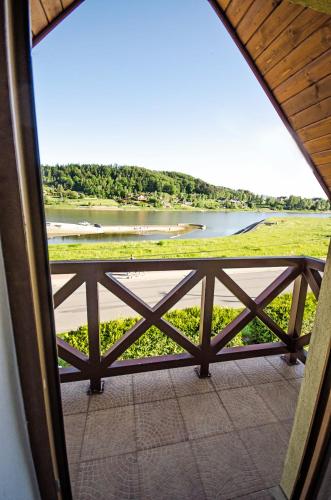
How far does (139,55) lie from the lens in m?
4.18

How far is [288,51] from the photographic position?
107cm

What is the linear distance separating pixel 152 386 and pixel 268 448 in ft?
2.77

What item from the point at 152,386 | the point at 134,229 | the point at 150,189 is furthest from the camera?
the point at 134,229

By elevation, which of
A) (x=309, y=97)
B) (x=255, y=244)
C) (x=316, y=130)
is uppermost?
(x=309, y=97)

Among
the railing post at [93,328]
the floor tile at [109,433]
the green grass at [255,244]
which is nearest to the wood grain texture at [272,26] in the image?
the railing post at [93,328]

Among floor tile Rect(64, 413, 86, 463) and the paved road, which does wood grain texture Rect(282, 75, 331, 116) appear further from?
the paved road

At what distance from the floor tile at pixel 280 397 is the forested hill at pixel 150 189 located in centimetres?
752

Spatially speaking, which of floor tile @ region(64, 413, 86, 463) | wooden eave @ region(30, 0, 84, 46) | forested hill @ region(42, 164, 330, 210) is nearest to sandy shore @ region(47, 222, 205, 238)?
forested hill @ region(42, 164, 330, 210)

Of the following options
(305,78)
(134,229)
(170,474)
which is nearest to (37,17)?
(305,78)

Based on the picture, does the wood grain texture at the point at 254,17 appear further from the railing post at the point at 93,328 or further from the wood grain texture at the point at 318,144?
the railing post at the point at 93,328

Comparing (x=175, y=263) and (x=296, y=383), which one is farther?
(x=296, y=383)

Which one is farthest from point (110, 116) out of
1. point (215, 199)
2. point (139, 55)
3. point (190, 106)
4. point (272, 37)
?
point (272, 37)

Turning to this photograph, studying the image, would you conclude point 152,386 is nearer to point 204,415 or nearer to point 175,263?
point 204,415

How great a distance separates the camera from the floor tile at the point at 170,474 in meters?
1.11
